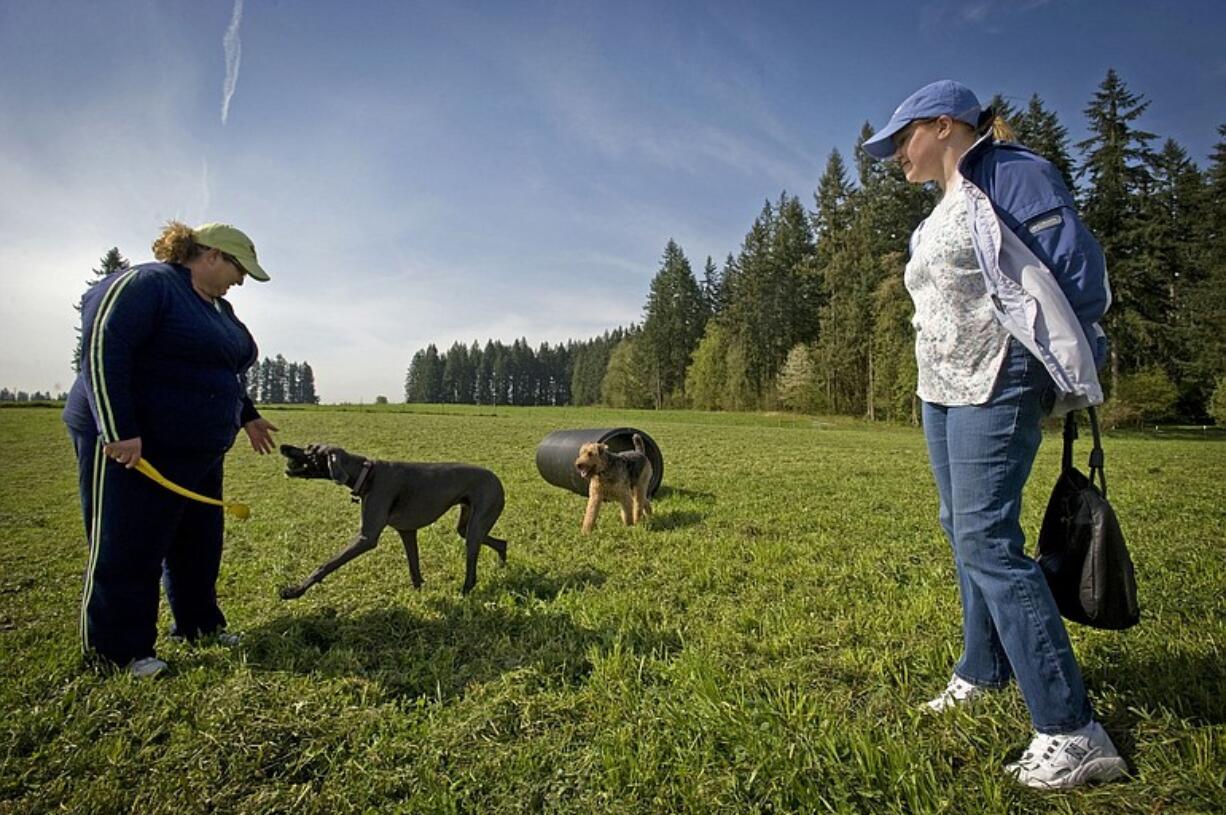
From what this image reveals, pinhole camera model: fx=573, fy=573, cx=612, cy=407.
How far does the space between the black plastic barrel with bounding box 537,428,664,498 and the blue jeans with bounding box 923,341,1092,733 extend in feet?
16.6

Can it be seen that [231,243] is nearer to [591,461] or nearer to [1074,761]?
[591,461]

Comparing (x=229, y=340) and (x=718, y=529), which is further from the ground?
(x=229, y=340)

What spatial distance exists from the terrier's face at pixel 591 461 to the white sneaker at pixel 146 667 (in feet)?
12.7

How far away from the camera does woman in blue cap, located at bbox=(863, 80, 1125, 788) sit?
182cm

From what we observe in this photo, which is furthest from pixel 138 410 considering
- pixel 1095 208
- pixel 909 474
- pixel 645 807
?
pixel 1095 208

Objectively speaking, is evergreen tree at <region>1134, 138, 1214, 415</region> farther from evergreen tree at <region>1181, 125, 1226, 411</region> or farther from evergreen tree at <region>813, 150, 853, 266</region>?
evergreen tree at <region>813, 150, 853, 266</region>

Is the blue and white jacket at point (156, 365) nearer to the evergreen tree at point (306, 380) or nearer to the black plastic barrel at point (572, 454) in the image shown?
the black plastic barrel at point (572, 454)

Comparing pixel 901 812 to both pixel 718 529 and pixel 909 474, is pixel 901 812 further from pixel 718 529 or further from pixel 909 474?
pixel 909 474

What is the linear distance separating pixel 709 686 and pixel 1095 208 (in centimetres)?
3755

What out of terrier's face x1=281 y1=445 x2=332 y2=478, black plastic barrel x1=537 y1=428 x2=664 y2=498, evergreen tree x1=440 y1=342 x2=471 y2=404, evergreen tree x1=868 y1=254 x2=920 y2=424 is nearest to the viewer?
terrier's face x1=281 y1=445 x2=332 y2=478

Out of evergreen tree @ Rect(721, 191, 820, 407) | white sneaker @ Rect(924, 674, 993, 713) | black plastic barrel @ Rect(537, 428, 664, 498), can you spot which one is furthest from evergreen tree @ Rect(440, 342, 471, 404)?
white sneaker @ Rect(924, 674, 993, 713)

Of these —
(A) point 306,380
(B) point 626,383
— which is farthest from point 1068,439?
(A) point 306,380

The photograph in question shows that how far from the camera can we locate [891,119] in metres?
2.21

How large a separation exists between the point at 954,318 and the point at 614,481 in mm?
4516
